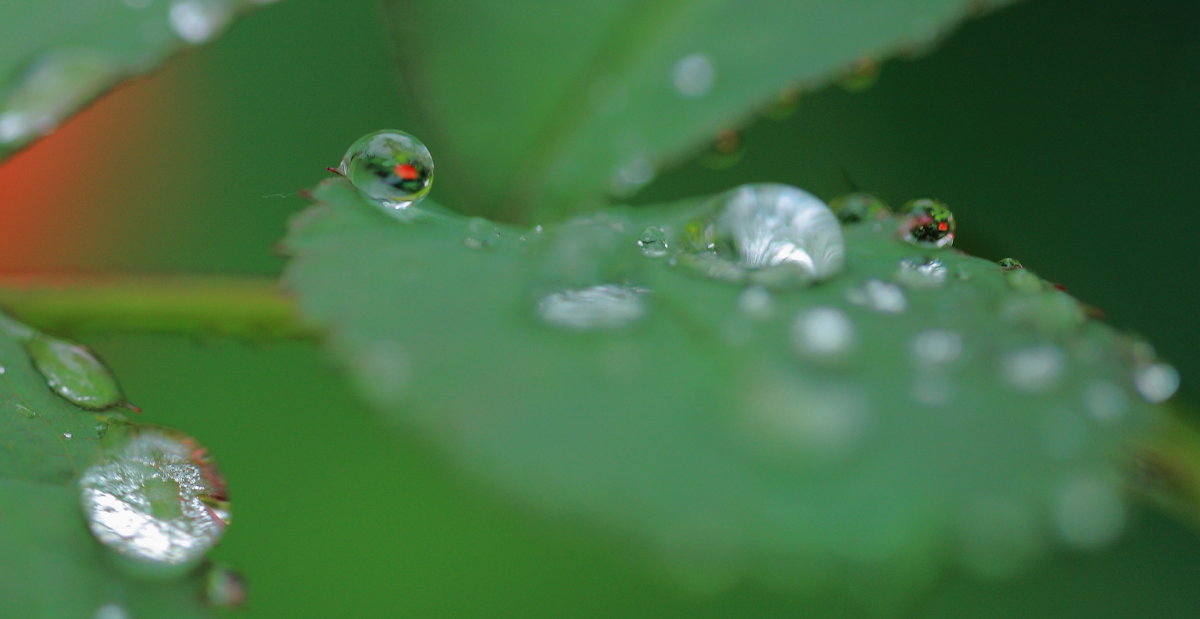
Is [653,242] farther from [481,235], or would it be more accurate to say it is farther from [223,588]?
[223,588]

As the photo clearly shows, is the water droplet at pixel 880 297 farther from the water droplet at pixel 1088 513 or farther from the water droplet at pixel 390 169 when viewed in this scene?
the water droplet at pixel 390 169

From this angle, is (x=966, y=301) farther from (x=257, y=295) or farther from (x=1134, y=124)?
(x=1134, y=124)

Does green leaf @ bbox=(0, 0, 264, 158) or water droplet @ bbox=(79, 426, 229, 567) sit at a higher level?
green leaf @ bbox=(0, 0, 264, 158)

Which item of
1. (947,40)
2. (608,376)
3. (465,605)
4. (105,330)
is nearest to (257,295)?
(105,330)

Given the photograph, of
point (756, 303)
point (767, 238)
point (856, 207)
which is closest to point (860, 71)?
point (856, 207)

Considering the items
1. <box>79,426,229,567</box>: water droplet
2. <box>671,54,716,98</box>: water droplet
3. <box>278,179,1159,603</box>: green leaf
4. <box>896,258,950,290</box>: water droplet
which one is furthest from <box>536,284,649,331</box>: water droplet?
<box>671,54,716,98</box>: water droplet

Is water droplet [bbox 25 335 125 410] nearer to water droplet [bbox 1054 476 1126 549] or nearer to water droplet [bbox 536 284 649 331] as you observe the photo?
water droplet [bbox 536 284 649 331]
